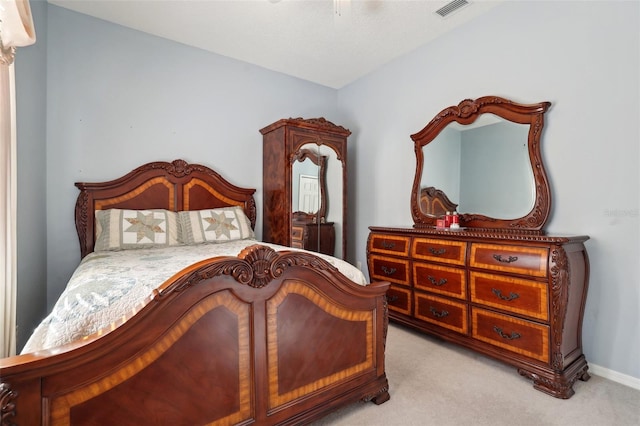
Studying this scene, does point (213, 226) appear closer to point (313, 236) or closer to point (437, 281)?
point (313, 236)

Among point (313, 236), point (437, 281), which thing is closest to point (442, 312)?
point (437, 281)

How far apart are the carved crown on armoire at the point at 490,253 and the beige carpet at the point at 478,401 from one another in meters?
0.10

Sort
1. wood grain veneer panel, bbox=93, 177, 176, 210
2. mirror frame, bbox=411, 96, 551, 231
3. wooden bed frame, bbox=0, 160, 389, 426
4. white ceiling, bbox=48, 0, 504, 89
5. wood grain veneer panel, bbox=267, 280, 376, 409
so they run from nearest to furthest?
wooden bed frame, bbox=0, 160, 389, 426 < wood grain veneer panel, bbox=267, 280, 376, 409 < mirror frame, bbox=411, 96, 551, 231 < white ceiling, bbox=48, 0, 504, 89 < wood grain veneer panel, bbox=93, 177, 176, 210

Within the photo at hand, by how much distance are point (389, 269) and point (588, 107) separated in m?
1.83

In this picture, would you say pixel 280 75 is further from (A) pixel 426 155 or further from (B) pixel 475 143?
(B) pixel 475 143

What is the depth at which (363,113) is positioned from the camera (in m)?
3.89

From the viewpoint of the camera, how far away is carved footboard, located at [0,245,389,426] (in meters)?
0.95

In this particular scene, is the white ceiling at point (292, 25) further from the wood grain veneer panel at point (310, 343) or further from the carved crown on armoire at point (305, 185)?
the wood grain veneer panel at point (310, 343)

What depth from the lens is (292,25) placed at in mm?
2797

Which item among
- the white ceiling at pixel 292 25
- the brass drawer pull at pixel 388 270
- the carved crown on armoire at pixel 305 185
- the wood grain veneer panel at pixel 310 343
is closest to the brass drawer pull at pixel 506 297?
the brass drawer pull at pixel 388 270

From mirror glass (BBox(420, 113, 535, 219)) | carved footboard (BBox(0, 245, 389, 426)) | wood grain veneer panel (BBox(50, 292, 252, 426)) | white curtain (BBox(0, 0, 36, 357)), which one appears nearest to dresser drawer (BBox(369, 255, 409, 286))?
mirror glass (BBox(420, 113, 535, 219))

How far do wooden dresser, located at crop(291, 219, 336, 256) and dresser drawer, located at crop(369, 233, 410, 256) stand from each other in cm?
64

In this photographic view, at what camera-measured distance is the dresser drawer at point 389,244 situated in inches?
107

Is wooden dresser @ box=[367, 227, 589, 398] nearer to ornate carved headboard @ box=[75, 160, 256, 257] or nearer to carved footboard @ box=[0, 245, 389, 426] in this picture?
carved footboard @ box=[0, 245, 389, 426]
